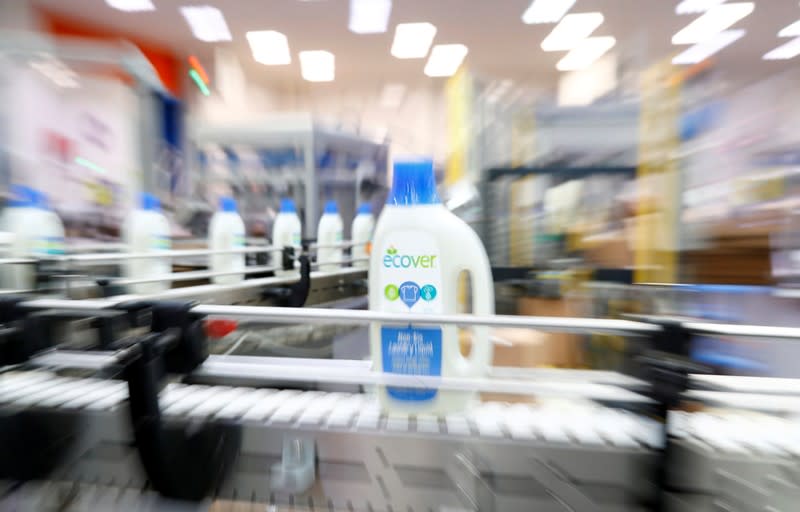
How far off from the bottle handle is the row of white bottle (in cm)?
80

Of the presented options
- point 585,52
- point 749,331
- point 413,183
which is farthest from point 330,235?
point 585,52

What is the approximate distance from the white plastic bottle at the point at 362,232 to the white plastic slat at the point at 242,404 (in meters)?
0.67

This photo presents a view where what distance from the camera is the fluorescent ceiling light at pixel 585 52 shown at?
120 cm

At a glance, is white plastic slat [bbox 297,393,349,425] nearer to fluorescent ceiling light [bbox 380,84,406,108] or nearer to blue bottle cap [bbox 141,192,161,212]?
blue bottle cap [bbox 141,192,161,212]

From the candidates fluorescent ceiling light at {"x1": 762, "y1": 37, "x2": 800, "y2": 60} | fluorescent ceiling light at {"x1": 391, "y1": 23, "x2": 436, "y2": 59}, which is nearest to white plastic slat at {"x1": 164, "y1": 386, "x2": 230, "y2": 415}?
fluorescent ceiling light at {"x1": 391, "y1": 23, "x2": 436, "y2": 59}

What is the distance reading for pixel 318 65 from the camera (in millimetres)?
1471

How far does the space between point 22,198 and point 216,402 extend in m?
0.78

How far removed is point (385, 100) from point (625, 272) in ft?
4.36

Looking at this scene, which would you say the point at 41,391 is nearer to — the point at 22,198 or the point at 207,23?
the point at 22,198

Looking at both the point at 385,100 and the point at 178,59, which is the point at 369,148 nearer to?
the point at 385,100

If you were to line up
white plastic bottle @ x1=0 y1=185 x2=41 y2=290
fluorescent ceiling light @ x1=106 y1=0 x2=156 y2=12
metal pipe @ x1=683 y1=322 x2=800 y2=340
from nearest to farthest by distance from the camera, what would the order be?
metal pipe @ x1=683 y1=322 x2=800 y2=340, white plastic bottle @ x1=0 y1=185 x2=41 y2=290, fluorescent ceiling light @ x1=106 y1=0 x2=156 y2=12

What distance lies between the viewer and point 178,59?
1.49 metres

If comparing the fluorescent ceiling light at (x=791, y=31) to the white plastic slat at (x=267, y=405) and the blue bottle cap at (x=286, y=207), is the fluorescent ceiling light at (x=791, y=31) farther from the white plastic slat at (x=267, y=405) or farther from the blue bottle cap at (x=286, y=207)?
the white plastic slat at (x=267, y=405)

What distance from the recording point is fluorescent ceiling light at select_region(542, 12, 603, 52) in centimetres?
127
